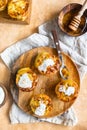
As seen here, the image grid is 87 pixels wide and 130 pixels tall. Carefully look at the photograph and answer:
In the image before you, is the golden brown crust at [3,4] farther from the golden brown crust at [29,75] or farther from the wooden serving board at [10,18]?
the golden brown crust at [29,75]

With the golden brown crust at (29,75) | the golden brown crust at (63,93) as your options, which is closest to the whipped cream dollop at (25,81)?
the golden brown crust at (29,75)

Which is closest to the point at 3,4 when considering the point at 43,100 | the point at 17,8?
→ the point at 17,8

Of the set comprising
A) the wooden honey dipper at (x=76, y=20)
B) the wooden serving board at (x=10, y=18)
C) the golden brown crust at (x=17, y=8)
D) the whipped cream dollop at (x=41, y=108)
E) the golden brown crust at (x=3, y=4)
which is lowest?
the whipped cream dollop at (x=41, y=108)

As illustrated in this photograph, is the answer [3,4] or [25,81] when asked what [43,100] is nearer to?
[25,81]

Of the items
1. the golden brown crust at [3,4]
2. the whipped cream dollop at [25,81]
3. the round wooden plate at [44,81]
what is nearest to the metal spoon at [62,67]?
the round wooden plate at [44,81]

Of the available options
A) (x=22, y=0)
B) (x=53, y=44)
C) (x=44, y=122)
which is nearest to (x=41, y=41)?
(x=53, y=44)

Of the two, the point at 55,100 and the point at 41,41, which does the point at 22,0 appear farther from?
the point at 55,100

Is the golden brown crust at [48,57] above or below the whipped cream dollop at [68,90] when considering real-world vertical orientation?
above
